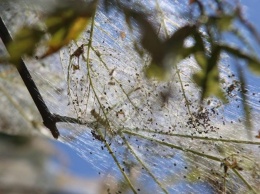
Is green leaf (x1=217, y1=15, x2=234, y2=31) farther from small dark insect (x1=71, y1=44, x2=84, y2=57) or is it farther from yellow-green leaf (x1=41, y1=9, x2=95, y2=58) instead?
small dark insect (x1=71, y1=44, x2=84, y2=57)

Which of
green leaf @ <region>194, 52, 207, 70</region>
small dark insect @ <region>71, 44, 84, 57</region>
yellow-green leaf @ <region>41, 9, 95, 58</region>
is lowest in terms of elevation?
yellow-green leaf @ <region>41, 9, 95, 58</region>

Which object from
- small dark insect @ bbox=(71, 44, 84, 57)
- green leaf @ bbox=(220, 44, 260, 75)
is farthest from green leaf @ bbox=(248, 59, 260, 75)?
small dark insect @ bbox=(71, 44, 84, 57)

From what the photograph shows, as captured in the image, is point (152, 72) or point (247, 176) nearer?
point (152, 72)

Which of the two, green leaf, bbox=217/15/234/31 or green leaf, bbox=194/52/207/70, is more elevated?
green leaf, bbox=217/15/234/31

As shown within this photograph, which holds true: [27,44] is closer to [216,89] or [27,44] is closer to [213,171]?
[216,89]

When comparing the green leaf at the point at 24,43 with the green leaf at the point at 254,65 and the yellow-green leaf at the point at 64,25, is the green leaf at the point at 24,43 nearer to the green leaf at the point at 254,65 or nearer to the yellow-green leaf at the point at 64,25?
the yellow-green leaf at the point at 64,25

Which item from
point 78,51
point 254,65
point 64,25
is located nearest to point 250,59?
point 254,65

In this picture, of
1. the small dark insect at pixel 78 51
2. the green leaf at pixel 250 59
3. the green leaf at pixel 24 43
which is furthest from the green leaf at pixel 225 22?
the small dark insect at pixel 78 51

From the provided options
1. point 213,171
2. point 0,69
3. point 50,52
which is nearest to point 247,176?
point 213,171
